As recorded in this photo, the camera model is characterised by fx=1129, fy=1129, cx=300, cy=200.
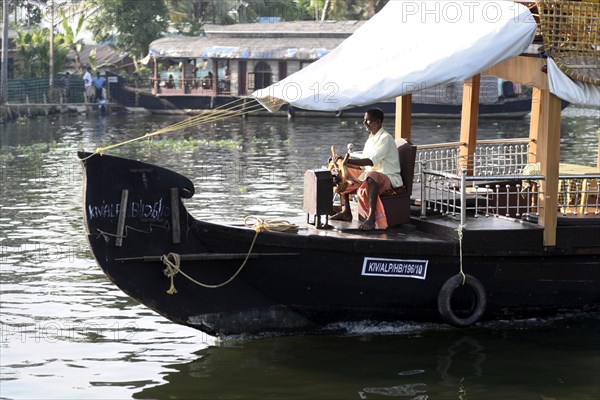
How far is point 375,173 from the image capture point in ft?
30.7

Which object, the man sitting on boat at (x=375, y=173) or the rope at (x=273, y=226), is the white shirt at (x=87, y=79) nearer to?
the man sitting on boat at (x=375, y=173)

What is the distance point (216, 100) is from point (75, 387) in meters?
29.8

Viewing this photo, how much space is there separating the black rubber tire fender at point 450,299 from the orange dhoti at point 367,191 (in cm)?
75

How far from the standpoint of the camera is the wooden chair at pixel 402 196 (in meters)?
9.54

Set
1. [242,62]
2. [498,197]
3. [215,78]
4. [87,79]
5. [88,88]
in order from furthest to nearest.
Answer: [242,62] < [215,78] < [88,88] < [87,79] < [498,197]

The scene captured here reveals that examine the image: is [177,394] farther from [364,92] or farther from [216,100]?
[216,100]

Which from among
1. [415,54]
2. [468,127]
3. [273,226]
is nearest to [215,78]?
[468,127]

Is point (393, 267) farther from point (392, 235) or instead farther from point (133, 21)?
point (133, 21)

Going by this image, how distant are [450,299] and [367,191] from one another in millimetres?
1125

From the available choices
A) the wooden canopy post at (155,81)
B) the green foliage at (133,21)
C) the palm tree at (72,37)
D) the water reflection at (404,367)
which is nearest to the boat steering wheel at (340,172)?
the water reflection at (404,367)

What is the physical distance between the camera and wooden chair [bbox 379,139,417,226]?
9.54 metres

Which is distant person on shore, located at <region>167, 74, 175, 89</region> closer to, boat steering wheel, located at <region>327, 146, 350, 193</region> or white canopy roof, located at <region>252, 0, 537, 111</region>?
white canopy roof, located at <region>252, 0, 537, 111</region>

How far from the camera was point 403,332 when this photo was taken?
9.79 meters

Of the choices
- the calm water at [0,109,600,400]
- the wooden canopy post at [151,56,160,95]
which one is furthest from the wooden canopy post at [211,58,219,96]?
the calm water at [0,109,600,400]
